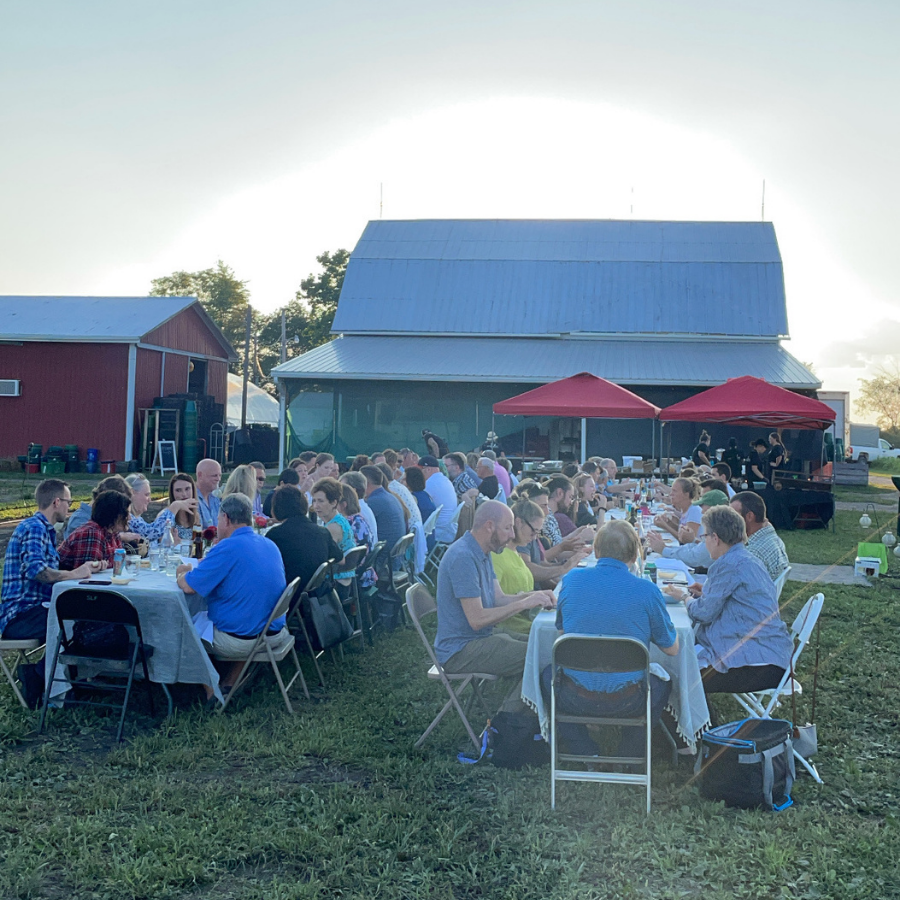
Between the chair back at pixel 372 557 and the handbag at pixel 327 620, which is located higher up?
the chair back at pixel 372 557

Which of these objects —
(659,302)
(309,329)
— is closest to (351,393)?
(659,302)

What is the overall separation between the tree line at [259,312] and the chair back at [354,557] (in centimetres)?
3792

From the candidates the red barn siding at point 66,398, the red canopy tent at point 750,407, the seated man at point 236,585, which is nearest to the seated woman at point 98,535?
the seated man at point 236,585

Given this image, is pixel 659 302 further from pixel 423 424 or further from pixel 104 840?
pixel 104 840

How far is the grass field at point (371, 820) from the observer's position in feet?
12.4

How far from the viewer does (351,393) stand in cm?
2252

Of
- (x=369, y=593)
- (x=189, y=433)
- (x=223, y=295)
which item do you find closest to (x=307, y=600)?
(x=369, y=593)

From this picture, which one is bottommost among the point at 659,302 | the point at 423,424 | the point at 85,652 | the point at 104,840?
the point at 104,840

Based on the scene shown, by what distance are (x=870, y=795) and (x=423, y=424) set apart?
17844mm

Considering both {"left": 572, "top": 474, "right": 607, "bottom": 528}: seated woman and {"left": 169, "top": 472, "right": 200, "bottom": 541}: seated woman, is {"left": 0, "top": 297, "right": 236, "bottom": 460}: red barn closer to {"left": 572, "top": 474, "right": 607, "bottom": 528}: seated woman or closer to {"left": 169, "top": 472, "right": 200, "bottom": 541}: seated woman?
{"left": 572, "top": 474, "right": 607, "bottom": 528}: seated woman

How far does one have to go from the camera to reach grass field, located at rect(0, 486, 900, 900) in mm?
3781

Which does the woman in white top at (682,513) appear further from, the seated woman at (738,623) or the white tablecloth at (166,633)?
the white tablecloth at (166,633)

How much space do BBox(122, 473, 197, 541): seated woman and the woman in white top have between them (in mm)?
4258

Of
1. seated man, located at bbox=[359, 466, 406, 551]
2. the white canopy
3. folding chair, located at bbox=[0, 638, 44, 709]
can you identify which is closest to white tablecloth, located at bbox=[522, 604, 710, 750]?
folding chair, located at bbox=[0, 638, 44, 709]
